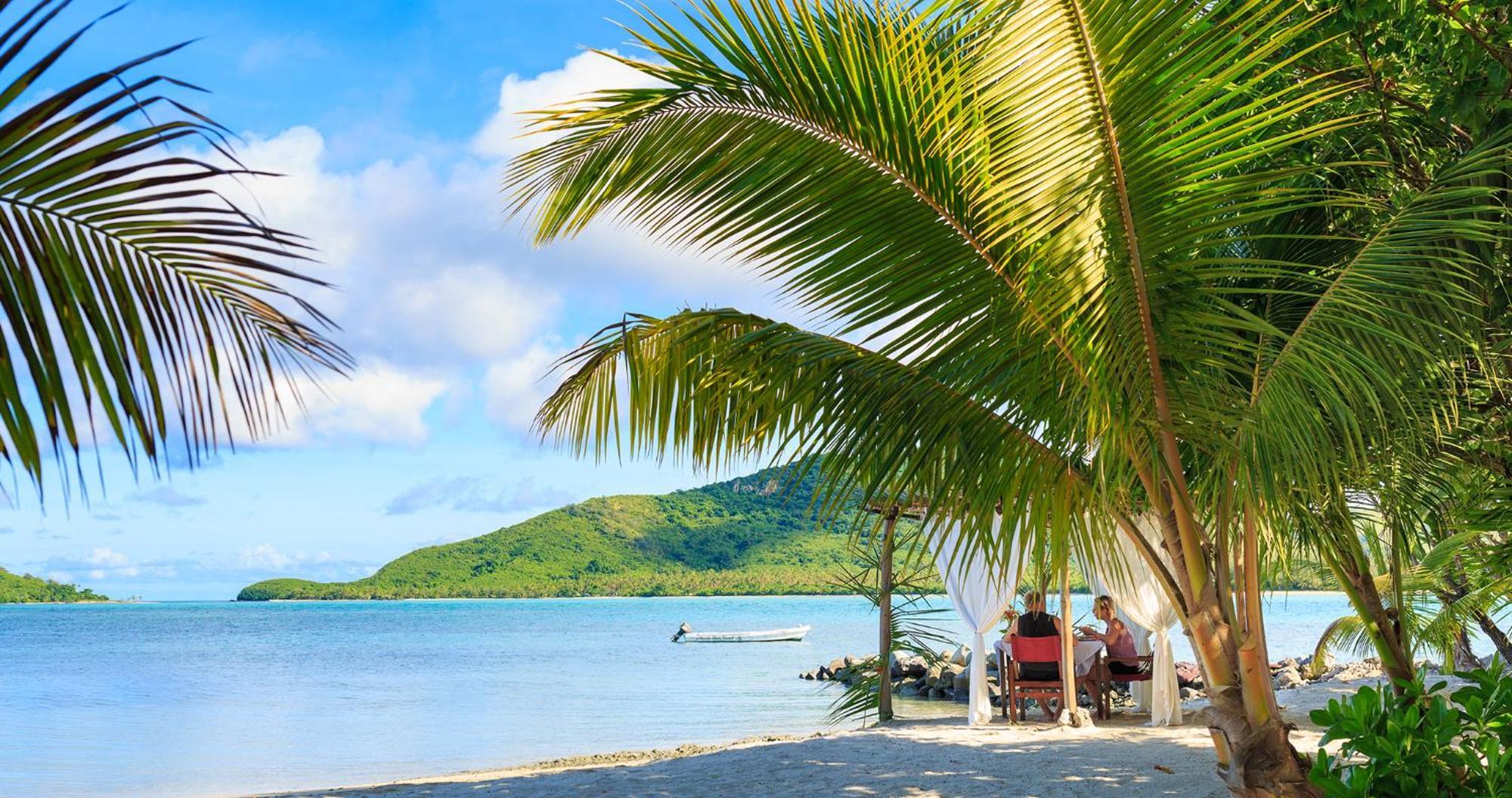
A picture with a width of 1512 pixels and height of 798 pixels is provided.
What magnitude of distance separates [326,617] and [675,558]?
21.4 meters

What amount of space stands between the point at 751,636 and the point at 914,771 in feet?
97.2

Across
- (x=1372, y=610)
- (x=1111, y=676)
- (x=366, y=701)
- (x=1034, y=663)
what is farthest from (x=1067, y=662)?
(x=366, y=701)

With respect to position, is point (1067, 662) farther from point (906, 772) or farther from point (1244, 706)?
point (1244, 706)

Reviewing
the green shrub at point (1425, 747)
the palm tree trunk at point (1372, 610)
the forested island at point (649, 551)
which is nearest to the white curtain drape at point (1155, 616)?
the palm tree trunk at point (1372, 610)

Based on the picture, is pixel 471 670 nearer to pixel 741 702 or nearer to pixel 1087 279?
pixel 741 702

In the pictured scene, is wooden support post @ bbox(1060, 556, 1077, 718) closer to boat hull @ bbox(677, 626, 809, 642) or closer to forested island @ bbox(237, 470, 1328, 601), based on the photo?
boat hull @ bbox(677, 626, 809, 642)

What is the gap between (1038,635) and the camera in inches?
377

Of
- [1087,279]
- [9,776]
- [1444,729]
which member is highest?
[1087,279]

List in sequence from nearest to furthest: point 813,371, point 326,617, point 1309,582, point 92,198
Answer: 1. point 92,198
2. point 813,371
3. point 1309,582
4. point 326,617

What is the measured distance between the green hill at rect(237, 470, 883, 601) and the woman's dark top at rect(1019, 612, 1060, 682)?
52208 millimetres

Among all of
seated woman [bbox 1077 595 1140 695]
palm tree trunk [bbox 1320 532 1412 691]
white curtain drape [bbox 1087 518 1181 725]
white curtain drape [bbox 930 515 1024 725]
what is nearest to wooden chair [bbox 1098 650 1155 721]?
seated woman [bbox 1077 595 1140 695]

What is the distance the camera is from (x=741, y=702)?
58.0 feet

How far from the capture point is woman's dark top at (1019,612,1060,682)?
372 inches

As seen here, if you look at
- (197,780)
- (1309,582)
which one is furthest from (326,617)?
(1309,582)
